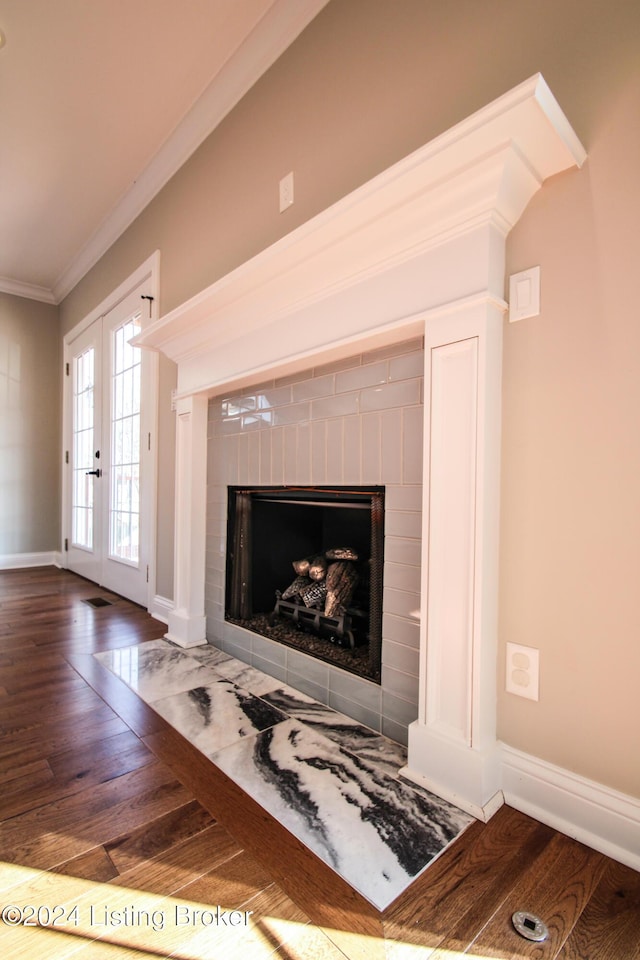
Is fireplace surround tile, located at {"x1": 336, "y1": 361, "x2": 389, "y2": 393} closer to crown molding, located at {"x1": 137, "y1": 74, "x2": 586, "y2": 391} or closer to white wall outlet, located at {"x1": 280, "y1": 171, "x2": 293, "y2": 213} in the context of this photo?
crown molding, located at {"x1": 137, "y1": 74, "x2": 586, "y2": 391}

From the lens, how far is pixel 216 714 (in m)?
1.63

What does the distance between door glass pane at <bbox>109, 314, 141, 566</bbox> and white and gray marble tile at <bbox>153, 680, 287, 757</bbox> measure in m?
1.69

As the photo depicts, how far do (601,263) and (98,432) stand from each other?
375 centimetres

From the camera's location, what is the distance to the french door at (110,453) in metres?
3.19

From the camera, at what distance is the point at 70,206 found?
3336mm

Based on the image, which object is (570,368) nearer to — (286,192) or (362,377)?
(362,377)

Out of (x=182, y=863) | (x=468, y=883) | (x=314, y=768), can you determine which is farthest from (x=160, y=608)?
(x=468, y=883)

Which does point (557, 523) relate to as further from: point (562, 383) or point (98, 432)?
point (98, 432)

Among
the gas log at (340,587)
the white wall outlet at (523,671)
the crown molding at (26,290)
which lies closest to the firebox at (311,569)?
the gas log at (340,587)

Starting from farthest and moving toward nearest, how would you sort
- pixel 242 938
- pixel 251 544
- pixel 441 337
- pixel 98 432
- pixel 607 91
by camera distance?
pixel 98 432, pixel 251 544, pixel 441 337, pixel 607 91, pixel 242 938

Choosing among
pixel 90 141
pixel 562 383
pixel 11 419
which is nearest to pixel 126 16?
pixel 90 141

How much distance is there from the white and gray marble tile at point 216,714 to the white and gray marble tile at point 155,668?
8 cm

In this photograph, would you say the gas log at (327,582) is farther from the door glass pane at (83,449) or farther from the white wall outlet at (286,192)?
the door glass pane at (83,449)

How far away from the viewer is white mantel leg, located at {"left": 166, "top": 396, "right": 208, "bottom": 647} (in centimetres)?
236
